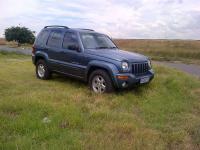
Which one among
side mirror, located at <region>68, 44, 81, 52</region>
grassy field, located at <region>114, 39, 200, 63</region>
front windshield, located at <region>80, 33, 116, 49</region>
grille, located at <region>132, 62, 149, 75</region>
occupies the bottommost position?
grassy field, located at <region>114, 39, 200, 63</region>

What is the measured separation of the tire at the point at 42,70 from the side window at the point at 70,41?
127 cm

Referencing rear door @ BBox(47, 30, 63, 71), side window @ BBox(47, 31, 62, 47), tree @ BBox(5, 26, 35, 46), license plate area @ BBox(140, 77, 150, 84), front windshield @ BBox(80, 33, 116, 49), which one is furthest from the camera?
tree @ BBox(5, 26, 35, 46)

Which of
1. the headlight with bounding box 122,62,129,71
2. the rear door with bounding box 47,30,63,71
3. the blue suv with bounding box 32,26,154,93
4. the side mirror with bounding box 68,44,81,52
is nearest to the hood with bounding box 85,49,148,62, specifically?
the blue suv with bounding box 32,26,154,93

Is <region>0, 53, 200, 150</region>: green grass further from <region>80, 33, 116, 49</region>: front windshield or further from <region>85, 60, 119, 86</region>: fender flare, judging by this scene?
<region>80, 33, 116, 49</region>: front windshield

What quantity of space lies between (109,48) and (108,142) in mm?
5268

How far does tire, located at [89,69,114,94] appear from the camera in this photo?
29.8 feet

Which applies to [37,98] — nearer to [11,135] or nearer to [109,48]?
[11,135]

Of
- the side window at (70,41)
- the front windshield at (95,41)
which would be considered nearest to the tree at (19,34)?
the side window at (70,41)

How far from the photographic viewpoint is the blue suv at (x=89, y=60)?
29.7 ft

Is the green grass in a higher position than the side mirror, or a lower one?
lower

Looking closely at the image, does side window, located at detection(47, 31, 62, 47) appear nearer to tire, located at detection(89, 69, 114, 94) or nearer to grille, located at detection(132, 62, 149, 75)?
tire, located at detection(89, 69, 114, 94)

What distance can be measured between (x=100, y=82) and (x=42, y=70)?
9.89 feet

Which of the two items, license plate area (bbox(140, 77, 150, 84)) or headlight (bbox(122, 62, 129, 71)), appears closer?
headlight (bbox(122, 62, 129, 71))

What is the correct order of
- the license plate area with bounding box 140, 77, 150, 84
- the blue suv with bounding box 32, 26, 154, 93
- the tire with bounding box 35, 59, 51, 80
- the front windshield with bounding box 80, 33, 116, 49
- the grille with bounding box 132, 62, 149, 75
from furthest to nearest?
the tire with bounding box 35, 59, 51, 80 < the front windshield with bounding box 80, 33, 116, 49 < the license plate area with bounding box 140, 77, 150, 84 < the grille with bounding box 132, 62, 149, 75 < the blue suv with bounding box 32, 26, 154, 93
